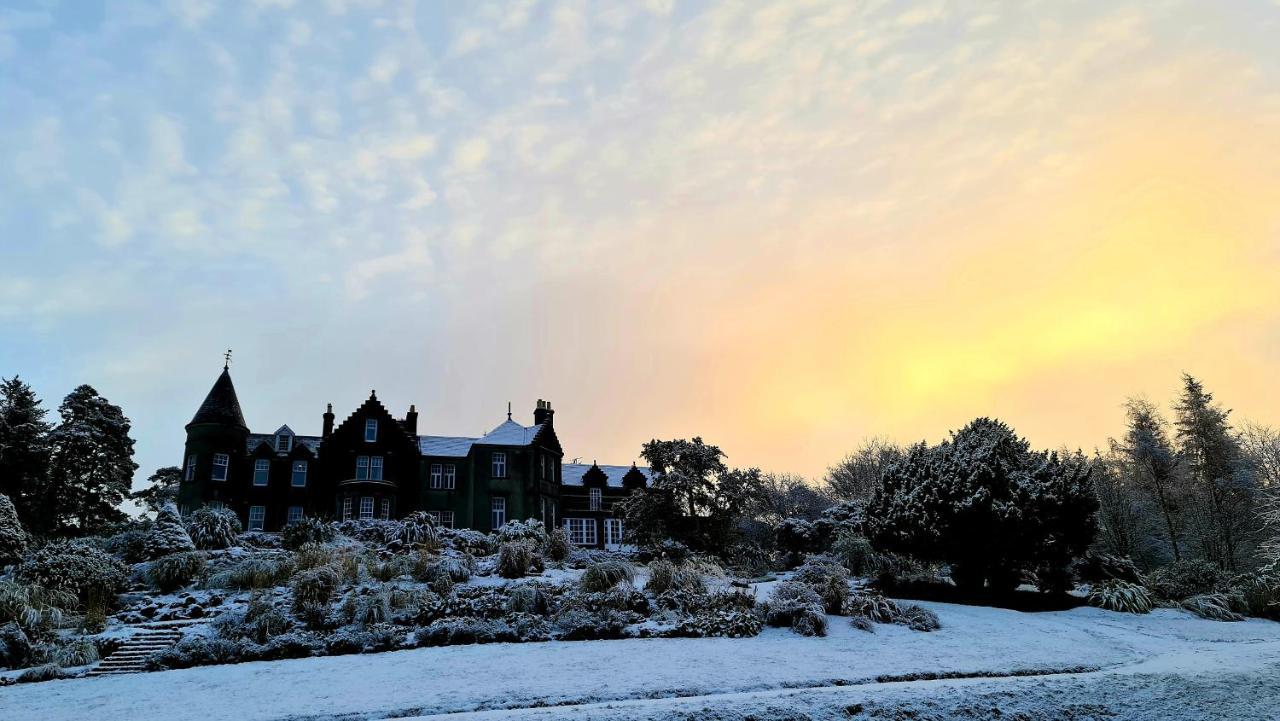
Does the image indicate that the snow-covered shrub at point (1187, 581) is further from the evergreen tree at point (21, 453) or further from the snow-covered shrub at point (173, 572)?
the evergreen tree at point (21, 453)

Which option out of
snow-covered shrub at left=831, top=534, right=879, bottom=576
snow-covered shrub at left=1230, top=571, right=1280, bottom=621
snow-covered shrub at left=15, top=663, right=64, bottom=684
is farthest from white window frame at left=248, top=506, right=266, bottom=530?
snow-covered shrub at left=1230, top=571, right=1280, bottom=621

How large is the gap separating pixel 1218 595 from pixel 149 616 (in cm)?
2624


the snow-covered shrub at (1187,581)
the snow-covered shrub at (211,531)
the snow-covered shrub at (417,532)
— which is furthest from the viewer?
the snow-covered shrub at (417,532)

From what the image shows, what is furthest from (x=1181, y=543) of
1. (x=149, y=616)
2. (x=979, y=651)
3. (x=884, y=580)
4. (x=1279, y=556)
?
(x=149, y=616)

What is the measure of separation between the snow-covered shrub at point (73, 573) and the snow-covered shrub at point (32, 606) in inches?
19.3

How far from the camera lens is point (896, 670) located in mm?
13102

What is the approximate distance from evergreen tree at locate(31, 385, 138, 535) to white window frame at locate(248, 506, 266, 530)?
710 cm

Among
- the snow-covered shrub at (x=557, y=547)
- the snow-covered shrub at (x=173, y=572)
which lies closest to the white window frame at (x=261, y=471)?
the snow-covered shrub at (x=173, y=572)

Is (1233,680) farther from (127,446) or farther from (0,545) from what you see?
(127,446)

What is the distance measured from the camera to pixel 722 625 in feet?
53.7

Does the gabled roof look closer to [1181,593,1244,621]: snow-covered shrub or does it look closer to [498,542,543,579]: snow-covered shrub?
[498,542,543,579]: snow-covered shrub

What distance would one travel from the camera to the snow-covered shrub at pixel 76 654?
47.1 ft

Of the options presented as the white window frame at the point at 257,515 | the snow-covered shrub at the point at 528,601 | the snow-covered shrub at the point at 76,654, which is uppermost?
the white window frame at the point at 257,515

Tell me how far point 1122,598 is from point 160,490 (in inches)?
2505
